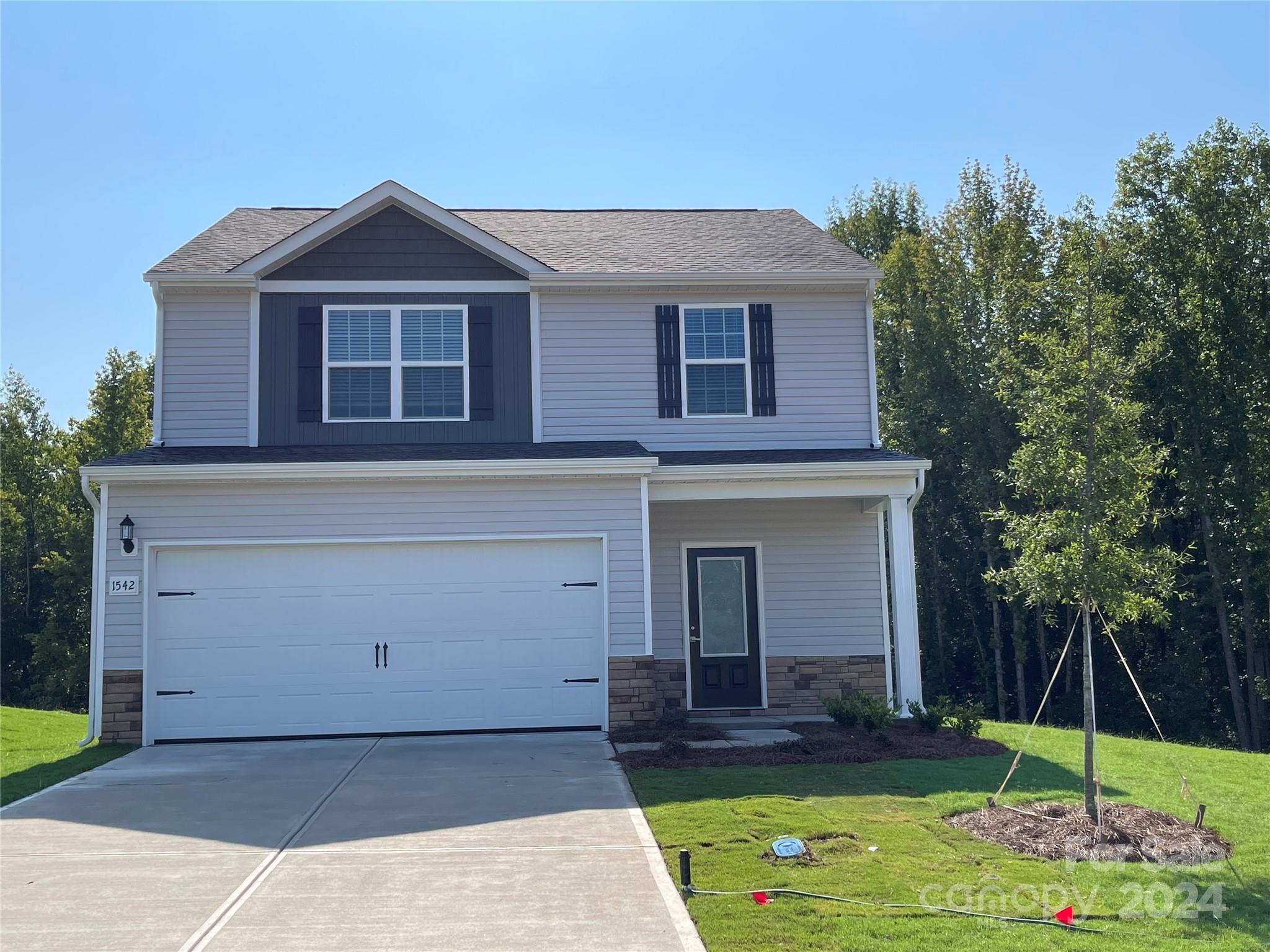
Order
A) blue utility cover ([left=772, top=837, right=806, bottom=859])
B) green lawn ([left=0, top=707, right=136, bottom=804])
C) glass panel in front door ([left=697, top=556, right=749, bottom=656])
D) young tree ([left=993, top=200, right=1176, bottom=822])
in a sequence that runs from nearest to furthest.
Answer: blue utility cover ([left=772, top=837, right=806, bottom=859])
young tree ([left=993, top=200, right=1176, bottom=822])
green lawn ([left=0, top=707, right=136, bottom=804])
glass panel in front door ([left=697, top=556, right=749, bottom=656])

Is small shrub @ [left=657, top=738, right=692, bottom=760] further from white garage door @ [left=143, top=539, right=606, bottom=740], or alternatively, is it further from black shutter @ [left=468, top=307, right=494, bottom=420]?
black shutter @ [left=468, top=307, right=494, bottom=420]

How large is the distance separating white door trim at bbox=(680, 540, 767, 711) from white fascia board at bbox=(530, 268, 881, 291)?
3498 mm

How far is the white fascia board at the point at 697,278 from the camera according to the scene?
577 inches

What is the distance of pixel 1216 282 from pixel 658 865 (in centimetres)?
1848

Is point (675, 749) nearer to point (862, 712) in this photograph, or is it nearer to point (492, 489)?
point (862, 712)

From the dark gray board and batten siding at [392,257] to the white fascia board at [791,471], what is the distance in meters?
3.54

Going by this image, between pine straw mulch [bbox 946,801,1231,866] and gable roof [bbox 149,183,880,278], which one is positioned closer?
pine straw mulch [bbox 946,801,1231,866]

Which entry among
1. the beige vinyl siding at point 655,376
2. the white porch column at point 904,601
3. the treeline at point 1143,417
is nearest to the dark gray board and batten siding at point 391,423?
the beige vinyl siding at point 655,376

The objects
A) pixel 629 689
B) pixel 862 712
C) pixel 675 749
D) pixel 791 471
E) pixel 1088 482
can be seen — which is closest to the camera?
pixel 1088 482

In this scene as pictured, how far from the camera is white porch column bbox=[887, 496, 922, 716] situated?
13.3 m

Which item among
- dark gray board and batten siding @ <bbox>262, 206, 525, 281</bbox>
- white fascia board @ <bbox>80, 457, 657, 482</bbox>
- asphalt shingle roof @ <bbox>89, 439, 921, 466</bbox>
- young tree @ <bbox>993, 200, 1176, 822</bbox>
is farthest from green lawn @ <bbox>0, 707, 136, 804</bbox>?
young tree @ <bbox>993, 200, 1176, 822</bbox>

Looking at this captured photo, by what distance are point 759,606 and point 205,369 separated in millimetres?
7809

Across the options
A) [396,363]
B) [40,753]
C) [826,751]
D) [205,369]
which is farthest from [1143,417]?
[40,753]

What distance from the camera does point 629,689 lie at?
12.6 meters
